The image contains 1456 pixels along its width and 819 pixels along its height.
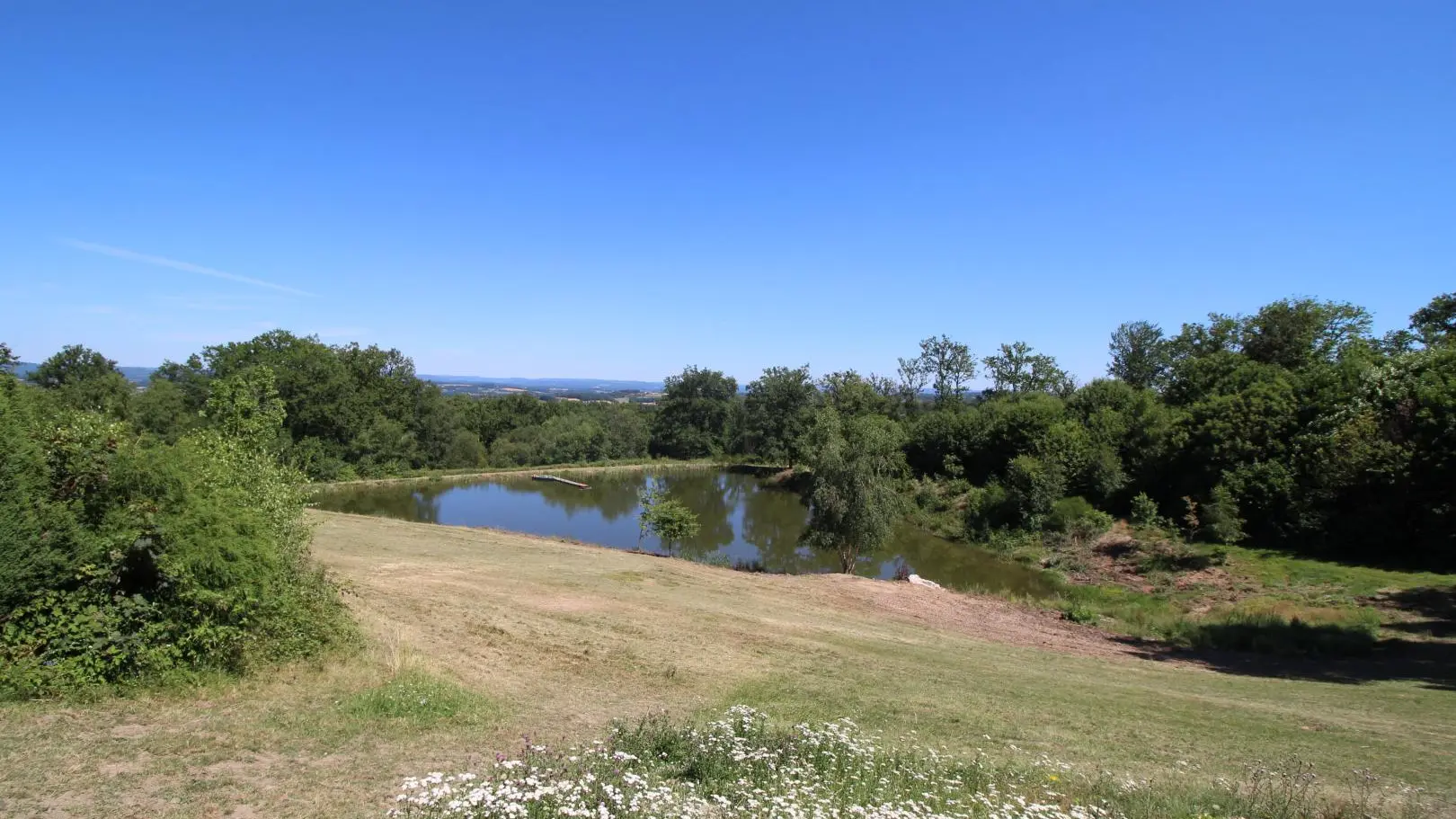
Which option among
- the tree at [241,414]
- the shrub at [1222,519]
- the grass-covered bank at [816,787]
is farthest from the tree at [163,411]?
the shrub at [1222,519]

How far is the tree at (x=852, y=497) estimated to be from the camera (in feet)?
93.0

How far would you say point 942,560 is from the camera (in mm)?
38750

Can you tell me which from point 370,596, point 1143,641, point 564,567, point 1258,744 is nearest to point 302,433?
point 564,567

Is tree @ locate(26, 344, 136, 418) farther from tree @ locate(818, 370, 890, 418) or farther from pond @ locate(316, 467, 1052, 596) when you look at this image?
tree @ locate(818, 370, 890, 418)

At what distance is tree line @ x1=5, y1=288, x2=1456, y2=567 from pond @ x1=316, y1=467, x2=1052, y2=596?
5.26 meters

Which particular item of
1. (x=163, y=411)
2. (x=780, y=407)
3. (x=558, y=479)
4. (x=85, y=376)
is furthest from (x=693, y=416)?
(x=85, y=376)

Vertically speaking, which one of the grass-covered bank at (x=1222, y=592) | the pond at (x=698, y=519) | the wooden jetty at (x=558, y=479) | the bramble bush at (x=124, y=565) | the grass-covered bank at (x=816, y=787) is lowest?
the pond at (x=698, y=519)

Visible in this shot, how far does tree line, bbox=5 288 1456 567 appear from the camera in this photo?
29.9 metres

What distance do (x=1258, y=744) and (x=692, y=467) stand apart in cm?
7201

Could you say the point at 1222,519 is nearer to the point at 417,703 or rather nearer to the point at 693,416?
the point at 417,703

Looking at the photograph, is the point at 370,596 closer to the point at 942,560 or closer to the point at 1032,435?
the point at 942,560

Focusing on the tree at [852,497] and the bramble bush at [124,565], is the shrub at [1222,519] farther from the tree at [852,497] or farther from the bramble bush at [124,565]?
the bramble bush at [124,565]

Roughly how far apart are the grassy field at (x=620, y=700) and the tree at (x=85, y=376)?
2012 inches

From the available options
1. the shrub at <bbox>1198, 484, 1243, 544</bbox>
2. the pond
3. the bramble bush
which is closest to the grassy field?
the bramble bush
